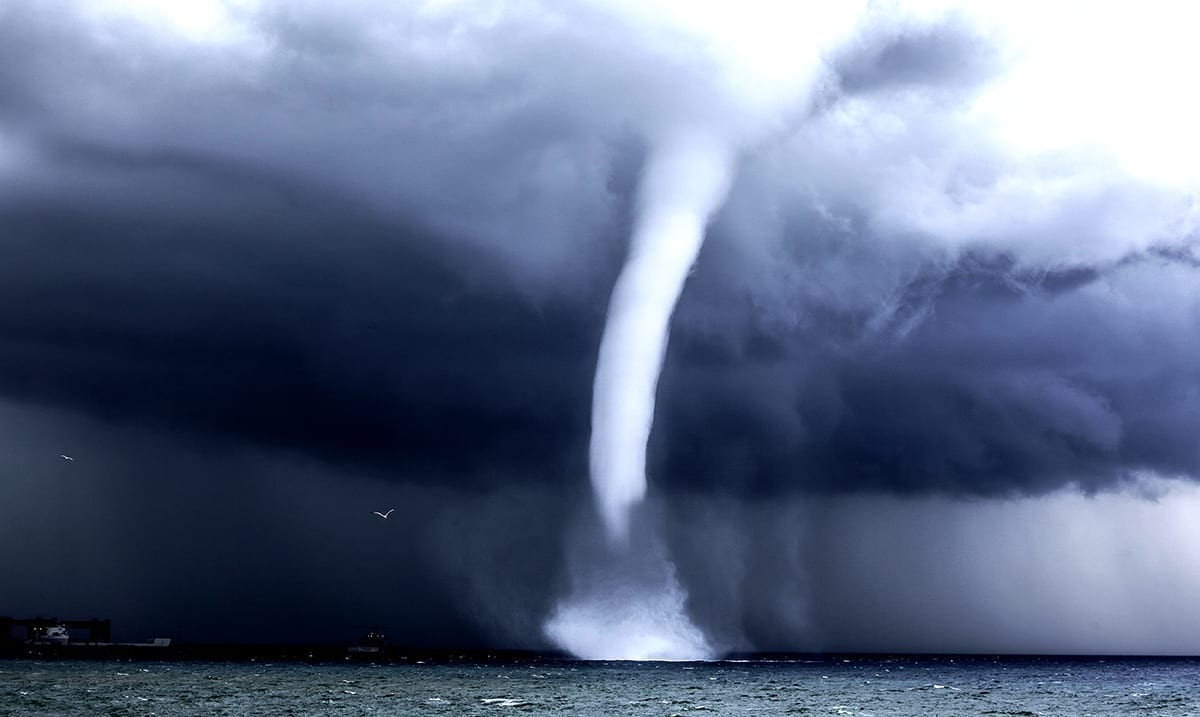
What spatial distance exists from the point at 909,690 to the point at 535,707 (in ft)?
240

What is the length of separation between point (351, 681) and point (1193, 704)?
4373 inches

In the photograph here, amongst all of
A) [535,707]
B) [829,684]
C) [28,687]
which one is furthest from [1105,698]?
[28,687]

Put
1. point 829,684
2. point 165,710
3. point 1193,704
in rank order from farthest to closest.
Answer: point 829,684 < point 1193,704 < point 165,710

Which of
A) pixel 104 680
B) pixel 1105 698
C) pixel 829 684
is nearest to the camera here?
pixel 1105 698

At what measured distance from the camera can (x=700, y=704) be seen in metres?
130

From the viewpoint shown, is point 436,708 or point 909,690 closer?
point 436,708

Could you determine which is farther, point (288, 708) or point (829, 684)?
point (829, 684)

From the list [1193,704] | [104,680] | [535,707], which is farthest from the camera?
[104,680]

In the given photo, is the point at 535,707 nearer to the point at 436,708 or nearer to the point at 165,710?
the point at 436,708

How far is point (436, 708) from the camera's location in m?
121

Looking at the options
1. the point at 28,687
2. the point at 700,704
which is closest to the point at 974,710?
the point at 700,704

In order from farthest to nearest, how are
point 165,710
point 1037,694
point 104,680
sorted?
point 104,680 < point 1037,694 < point 165,710

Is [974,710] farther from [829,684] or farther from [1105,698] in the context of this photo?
[829,684]

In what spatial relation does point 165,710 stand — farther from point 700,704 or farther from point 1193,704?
point 1193,704
